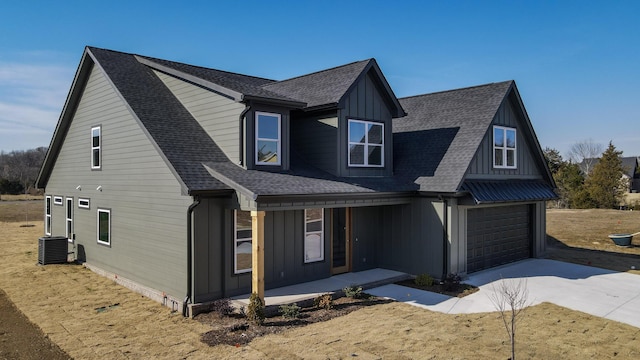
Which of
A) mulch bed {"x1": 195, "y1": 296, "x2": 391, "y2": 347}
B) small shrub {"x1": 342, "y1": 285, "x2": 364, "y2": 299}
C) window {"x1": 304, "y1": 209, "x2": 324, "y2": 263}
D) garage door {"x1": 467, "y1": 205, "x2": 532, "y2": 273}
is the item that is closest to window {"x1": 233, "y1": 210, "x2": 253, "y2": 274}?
mulch bed {"x1": 195, "y1": 296, "x2": 391, "y2": 347}

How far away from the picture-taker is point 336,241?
44.0 feet

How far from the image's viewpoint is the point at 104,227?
14.0 meters

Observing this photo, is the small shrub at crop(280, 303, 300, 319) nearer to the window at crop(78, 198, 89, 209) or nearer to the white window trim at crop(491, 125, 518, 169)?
the white window trim at crop(491, 125, 518, 169)

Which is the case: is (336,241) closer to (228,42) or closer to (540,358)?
(540,358)

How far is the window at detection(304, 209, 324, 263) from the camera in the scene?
12391 mm

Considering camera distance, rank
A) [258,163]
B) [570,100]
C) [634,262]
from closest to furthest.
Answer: [258,163], [634,262], [570,100]

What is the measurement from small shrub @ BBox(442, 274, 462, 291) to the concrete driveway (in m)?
0.61

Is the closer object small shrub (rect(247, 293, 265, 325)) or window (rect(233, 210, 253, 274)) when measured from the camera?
small shrub (rect(247, 293, 265, 325))

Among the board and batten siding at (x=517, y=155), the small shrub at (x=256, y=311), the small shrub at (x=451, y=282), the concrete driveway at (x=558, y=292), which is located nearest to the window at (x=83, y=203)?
the small shrub at (x=256, y=311)

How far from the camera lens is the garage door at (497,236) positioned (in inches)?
561

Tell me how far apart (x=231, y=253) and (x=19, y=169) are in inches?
3246

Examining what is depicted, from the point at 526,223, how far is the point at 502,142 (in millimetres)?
4036

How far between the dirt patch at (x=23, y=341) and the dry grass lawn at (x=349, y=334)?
0.57ft

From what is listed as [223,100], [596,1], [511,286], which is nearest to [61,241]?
[223,100]
